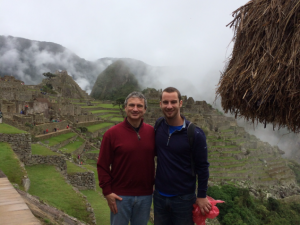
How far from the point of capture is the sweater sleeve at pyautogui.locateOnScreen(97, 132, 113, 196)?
233 centimetres

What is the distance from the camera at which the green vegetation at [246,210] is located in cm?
1424

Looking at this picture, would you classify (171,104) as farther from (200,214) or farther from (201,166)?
(200,214)

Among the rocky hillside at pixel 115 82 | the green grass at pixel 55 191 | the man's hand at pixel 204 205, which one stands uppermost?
the rocky hillside at pixel 115 82

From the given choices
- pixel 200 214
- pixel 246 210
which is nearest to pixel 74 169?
pixel 200 214

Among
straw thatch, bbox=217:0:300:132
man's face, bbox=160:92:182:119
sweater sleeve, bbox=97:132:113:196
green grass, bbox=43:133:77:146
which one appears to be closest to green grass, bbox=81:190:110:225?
sweater sleeve, bbox=97:132:113:196

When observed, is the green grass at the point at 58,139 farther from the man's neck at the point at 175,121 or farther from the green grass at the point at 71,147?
the man's neck at the point at 175,121

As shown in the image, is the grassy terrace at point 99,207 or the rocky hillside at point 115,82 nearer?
the grassy terrace at point 99,207

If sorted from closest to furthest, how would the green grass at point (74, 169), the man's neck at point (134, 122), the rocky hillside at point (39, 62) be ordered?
1. the man's neck at point (134, 122)
2. the green grass at point (74, 169)
3. the rocky hillside at point (39, 62)

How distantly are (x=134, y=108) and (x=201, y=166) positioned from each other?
0.99 metres

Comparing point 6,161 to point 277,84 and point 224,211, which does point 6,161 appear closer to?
point 277,84

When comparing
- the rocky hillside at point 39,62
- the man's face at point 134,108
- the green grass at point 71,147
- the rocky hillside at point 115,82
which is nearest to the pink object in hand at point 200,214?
the man's face at point 134,108

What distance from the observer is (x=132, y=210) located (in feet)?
8.02

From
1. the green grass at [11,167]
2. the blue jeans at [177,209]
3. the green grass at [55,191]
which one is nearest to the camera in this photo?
the blue jeans at [177,209]

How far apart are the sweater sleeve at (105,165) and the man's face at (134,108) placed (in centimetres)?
36
